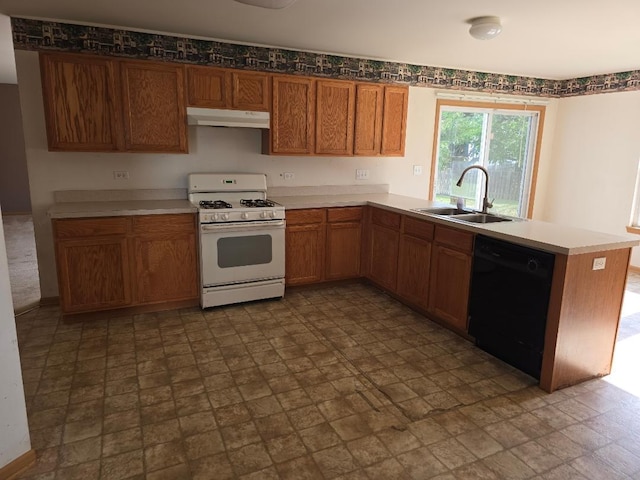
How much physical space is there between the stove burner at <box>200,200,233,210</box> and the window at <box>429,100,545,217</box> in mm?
2742

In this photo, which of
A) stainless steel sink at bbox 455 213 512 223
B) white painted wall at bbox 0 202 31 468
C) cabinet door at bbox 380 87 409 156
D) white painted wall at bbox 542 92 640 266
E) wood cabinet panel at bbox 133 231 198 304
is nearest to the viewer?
white painted wall at bbox 0 202 31 468

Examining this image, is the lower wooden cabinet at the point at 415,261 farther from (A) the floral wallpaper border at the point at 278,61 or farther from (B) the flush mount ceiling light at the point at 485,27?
(A) the floral wallpaper border at the point at 278,61

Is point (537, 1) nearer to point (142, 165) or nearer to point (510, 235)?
point (510, 235)

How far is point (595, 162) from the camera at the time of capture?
5473mm

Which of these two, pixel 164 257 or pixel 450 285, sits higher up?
pixel 164 257

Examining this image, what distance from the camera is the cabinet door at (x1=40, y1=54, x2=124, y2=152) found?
10.9ft

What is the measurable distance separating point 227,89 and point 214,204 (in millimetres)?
1033

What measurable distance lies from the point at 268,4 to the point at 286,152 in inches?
70.8

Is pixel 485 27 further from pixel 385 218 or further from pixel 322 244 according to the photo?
pixel 322 244

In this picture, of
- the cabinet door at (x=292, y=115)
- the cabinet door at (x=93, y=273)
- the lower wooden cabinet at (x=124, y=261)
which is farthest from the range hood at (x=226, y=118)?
the cabinet door at (x=93, y=273)

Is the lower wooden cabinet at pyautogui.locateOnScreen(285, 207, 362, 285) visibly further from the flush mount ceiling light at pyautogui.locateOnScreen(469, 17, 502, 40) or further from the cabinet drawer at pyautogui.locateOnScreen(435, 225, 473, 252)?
the flush mount ceiling light at pyautogui.locateOnScreen(469, 17, 502, 40)

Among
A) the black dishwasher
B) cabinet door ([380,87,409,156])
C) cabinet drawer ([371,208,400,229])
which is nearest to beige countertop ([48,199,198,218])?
A: cabinet drawer ([371,208,400,229])

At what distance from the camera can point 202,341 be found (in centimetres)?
321

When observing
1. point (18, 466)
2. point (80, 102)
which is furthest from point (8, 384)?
point (80, 102)
